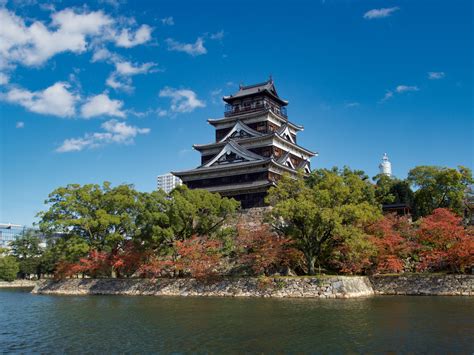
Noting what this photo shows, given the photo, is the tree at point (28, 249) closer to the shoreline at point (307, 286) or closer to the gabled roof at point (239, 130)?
the shoreline at point (307, 286)

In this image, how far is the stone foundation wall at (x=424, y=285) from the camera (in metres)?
26.6

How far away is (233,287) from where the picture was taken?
28750 mm

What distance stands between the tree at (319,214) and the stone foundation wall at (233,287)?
86.8 inches

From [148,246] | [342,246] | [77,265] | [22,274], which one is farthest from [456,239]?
[22,274]

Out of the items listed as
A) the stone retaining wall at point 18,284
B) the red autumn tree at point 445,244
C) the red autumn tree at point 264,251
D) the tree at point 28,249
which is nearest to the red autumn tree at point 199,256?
the red autumn tree at point 264,251

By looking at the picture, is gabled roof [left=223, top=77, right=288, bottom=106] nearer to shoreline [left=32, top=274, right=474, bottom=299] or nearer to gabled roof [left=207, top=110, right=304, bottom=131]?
gabled roof [left=207, top=110, right=304, bottom=131]

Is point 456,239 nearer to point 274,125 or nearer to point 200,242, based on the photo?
point 200,242

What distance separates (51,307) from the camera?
24.6 metres

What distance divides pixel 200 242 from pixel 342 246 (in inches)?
389

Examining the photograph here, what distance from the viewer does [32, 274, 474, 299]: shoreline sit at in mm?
26281

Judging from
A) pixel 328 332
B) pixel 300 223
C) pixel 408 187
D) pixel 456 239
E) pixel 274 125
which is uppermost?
pixel 274 125

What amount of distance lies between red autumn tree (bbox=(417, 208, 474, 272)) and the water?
3.96 m

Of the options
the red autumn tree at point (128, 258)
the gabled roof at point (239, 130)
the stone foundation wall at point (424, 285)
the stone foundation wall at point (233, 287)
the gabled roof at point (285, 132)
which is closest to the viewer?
the stone foundation wall at point (233, 287)

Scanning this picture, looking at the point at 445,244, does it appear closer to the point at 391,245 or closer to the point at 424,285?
the point at 424,285
